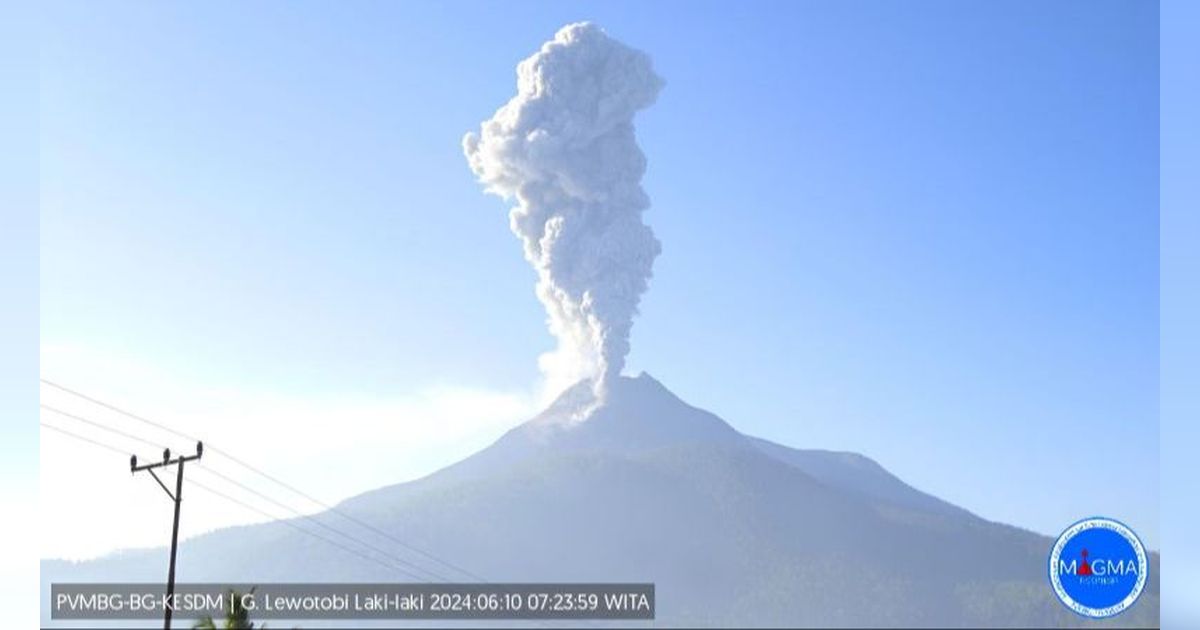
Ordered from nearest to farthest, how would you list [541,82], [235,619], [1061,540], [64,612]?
[235,619] → [1061,540] → [64,612] → [541,82]

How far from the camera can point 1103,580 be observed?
122 ft

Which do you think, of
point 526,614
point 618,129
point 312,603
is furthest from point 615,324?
point 312,603

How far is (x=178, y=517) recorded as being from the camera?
1481 inches

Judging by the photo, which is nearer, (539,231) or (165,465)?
(165,465)

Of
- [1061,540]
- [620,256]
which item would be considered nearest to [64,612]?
[1061,540]

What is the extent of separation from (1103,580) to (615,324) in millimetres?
159038

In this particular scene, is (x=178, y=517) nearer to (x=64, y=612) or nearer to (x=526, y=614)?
(x=64, y=612)

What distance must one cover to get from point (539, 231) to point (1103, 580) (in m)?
157

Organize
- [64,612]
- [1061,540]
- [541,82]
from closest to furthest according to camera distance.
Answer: [1061,540], [64,612], [541,82]

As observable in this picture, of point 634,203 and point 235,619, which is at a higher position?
point 634,203

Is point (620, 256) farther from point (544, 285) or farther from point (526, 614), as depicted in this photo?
point (526, 614)

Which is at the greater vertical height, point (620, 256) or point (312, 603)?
point (620, 256)

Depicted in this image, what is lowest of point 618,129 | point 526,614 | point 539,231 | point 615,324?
point 526,614

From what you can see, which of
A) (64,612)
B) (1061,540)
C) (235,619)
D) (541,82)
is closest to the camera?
(235,619)
